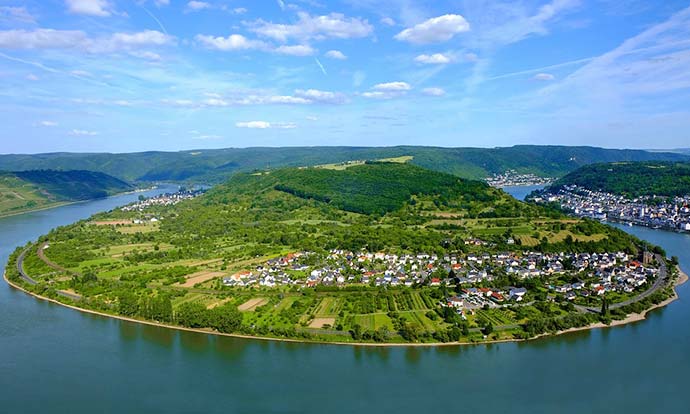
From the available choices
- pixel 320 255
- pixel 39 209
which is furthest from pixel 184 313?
pixel 39 209

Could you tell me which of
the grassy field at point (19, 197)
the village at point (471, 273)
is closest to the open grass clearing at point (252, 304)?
the village at point (471, 273)

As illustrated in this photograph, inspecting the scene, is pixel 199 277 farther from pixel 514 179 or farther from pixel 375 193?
pixel 514 179

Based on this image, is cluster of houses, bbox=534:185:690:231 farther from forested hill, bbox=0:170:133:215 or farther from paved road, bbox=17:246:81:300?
forested hill, bbox=0:170:133:215

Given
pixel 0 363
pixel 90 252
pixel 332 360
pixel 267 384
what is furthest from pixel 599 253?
pixel 90 252

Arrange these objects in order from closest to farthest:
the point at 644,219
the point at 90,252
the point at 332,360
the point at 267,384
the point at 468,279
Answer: the point at 267,384 < the point at 332,360 < the point at 468,279 < the point at 90,252 < the point at 644,219

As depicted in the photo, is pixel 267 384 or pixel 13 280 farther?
pixel 13 280

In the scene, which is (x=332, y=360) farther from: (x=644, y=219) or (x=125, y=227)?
(x=644, y=219)

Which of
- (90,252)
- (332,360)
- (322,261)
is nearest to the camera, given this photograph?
(332,360)
